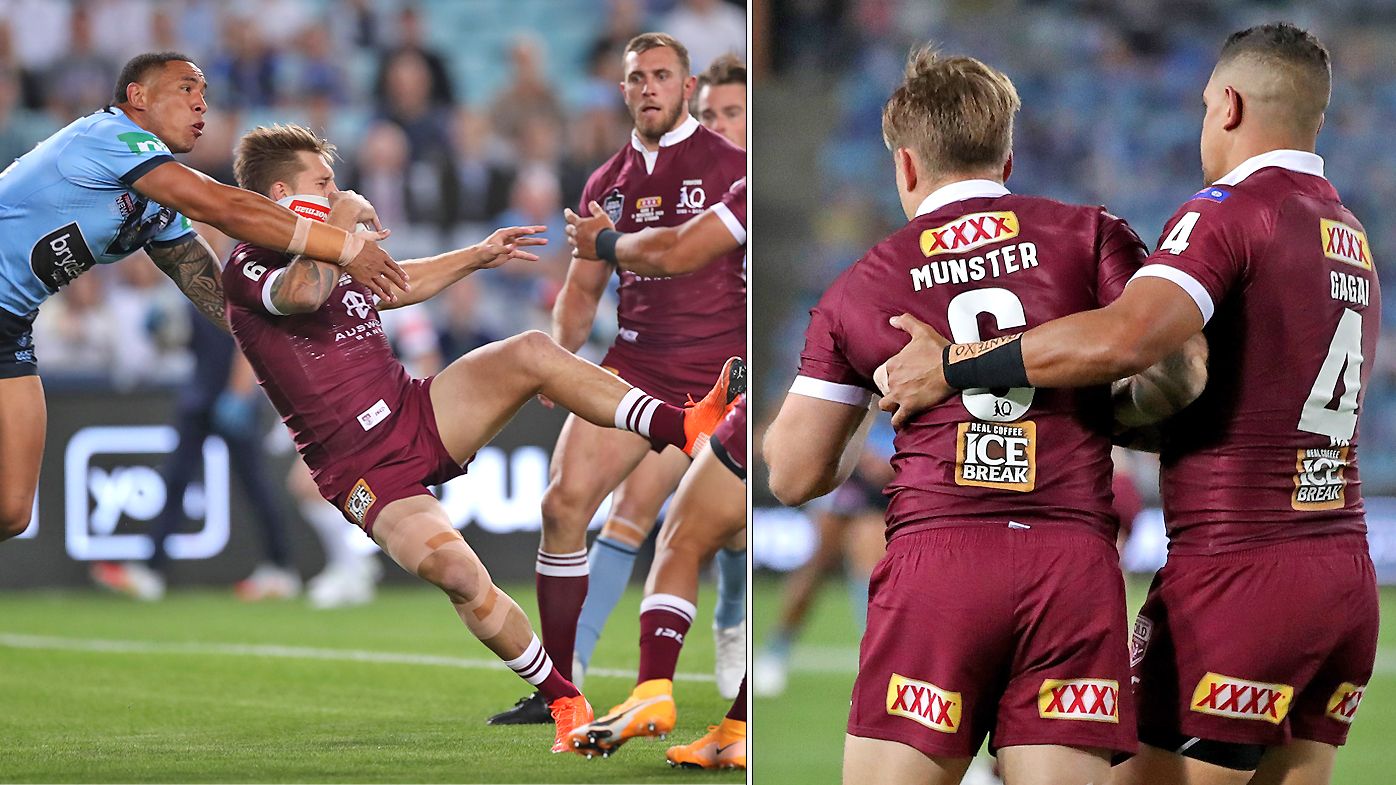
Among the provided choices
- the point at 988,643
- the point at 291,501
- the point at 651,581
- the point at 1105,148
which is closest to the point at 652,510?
the point at 651,581

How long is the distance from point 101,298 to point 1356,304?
328 cm

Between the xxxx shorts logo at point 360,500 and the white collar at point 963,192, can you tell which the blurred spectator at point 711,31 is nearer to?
the xxxx shorts logo at point 360,500

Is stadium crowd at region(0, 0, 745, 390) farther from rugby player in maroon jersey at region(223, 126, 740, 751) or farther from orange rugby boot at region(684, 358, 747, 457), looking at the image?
orange rugby boot at region(684, 358, 747, 457)

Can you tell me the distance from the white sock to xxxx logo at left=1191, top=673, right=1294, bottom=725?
183cm

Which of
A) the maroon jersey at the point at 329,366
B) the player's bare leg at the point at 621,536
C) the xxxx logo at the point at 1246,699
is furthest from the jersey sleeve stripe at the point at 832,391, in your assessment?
the maroon jersey at the point at 329,366

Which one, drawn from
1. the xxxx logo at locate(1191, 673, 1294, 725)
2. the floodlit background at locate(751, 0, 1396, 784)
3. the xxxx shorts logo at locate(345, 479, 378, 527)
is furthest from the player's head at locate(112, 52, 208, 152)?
the floodlit background at locate(751, 0, 1396, 784)

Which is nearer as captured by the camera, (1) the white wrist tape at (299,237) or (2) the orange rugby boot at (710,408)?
(1) the white wrist tape at (299,237)

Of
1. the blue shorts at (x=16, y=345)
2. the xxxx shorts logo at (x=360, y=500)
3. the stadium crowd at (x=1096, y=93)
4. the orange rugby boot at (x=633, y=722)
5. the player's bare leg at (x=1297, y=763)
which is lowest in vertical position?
the orange rugby boot at (x=633, y=722)

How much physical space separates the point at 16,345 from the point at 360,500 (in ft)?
3.30

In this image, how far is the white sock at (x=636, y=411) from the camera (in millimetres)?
3852

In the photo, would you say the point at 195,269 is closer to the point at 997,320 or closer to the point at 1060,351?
the point at 997,320

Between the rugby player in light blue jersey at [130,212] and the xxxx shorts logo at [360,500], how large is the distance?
52cm

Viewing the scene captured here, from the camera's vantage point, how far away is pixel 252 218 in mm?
3584

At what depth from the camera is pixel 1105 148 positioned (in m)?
11.5
